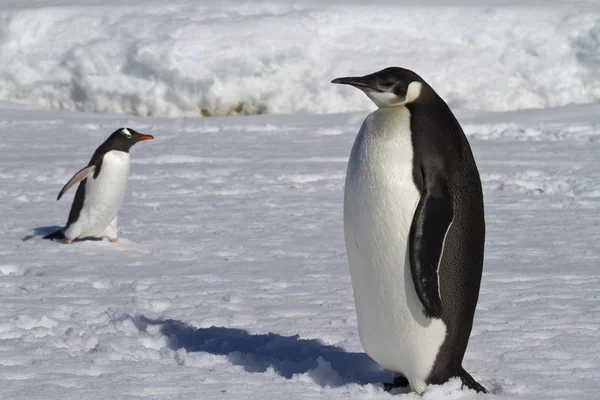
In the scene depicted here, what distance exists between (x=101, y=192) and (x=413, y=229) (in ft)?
10.1

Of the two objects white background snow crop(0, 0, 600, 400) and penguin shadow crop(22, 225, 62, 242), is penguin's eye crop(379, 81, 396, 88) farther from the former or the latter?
penguin shadow crop(22, 225, 62, 242)

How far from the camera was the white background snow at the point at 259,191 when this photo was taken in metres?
2.98

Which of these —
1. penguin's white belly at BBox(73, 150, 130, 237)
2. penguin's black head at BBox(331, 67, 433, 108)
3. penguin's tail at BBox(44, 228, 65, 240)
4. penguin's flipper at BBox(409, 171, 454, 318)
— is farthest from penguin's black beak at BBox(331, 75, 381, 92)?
penguin's tail at BBox(44, 228, 65, 240)

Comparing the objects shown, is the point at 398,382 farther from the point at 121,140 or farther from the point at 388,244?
the point at 121,140

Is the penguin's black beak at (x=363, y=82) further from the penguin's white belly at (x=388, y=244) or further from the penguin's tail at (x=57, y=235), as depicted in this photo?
the penguin's tail at (x=57, y=235)

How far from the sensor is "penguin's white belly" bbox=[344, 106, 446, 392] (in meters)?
2.52

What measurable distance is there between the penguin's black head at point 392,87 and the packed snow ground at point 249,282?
2.58 feet

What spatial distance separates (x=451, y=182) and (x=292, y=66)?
10061 millimetres

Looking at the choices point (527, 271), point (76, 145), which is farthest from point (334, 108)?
point (527, 271)

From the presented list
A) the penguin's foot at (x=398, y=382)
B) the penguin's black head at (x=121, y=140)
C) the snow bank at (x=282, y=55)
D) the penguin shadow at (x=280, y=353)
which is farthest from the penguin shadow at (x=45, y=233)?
the snow bank at (x=282, y=55)

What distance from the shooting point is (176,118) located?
1167cm

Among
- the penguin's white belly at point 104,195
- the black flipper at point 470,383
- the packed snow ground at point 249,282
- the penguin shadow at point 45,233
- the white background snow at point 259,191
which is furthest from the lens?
the penguin shadow at point 45,233

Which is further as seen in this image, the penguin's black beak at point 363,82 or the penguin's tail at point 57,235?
the penguin's tail at point 57,235

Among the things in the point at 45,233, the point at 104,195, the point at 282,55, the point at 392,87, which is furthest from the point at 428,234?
the point at 282,55
